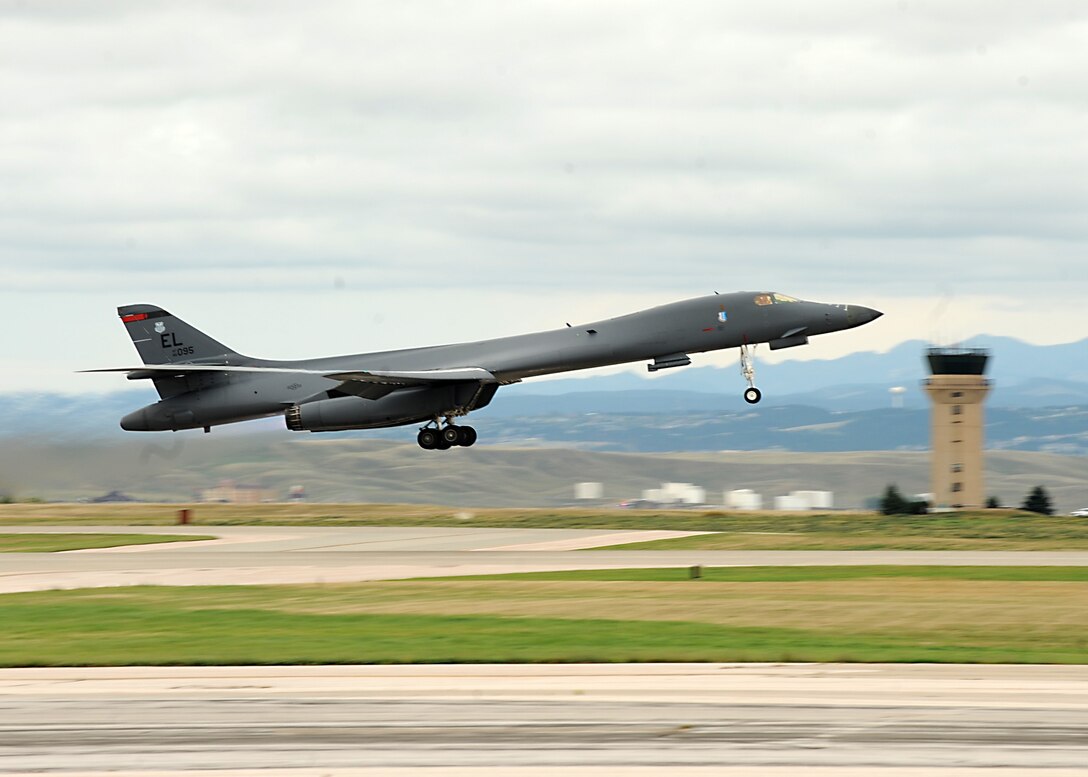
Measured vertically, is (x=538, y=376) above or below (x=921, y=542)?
above

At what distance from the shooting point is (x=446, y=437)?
157 feet

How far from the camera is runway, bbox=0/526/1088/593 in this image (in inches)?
1435

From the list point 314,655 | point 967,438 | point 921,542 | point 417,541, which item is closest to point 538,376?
point 417,541

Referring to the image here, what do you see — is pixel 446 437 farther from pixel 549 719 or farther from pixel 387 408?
pixel 549 719

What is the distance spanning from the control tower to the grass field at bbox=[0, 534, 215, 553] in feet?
200

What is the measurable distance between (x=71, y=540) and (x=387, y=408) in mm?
13729

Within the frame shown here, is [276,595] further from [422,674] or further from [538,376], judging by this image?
[538,376]

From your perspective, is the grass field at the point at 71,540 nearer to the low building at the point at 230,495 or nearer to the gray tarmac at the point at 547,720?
the gray tarmac at the point at 547,720

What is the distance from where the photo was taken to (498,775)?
13938mm

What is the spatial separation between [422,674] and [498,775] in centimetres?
625

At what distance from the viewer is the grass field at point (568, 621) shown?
21984mm

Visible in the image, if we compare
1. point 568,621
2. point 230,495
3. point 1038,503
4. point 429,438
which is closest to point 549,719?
point 568,621

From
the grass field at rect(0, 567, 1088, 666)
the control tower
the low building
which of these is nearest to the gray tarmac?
the grass field at rect(0, 567, 1088, 666)

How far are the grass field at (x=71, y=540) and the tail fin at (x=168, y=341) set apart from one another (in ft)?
20.9
